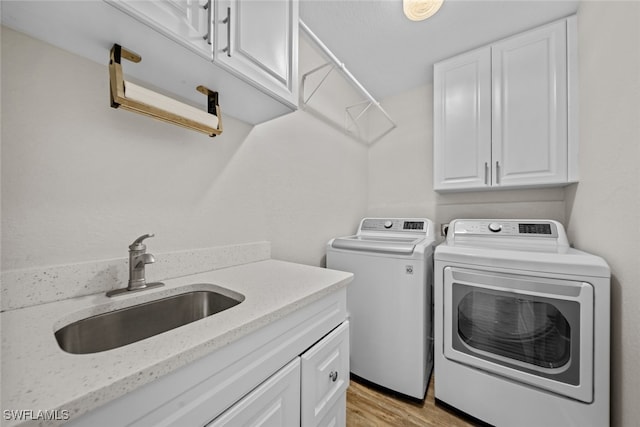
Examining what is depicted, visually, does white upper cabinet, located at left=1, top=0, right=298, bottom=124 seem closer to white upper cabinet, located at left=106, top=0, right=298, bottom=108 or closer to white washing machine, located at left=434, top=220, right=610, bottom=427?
white upper cabinet, located at left=106, top=0, right=298, bottom=108

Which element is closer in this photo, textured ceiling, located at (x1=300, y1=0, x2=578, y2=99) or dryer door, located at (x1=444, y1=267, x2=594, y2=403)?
dryer door, located at (x1=444, y1=267, x2=594, y2=403)

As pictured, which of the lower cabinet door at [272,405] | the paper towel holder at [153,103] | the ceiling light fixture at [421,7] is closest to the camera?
the lower cabinet door at [272,405]

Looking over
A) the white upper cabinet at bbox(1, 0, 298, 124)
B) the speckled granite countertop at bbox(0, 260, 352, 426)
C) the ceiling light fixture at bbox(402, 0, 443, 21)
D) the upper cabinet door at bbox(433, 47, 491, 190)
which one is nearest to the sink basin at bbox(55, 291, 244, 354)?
the speckled granite countertop at bbox(0, 260, 352, 426)

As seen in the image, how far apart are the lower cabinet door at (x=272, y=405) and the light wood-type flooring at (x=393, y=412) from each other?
91 cm

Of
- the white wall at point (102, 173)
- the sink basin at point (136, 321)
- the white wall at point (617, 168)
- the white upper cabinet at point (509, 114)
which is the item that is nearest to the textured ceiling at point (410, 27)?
the white upper cabinet at point (509, 114)

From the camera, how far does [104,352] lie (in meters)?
0.47

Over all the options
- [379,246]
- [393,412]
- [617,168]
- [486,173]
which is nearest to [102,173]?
[379,246]

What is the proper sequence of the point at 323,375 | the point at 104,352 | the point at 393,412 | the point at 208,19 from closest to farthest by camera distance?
the point at 104,352 < the point at 208,19 < the point at 323,375 < the point at 393,412

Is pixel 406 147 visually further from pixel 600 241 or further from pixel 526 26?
pixel 600 241

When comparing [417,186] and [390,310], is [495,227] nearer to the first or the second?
[417,186]

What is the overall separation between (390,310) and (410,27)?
197cm

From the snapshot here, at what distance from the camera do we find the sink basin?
66 centimetres

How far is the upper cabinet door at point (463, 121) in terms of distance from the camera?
1821mm

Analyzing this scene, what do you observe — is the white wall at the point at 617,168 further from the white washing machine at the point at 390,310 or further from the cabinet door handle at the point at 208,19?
the cabinet door handle at the point at 208,19
